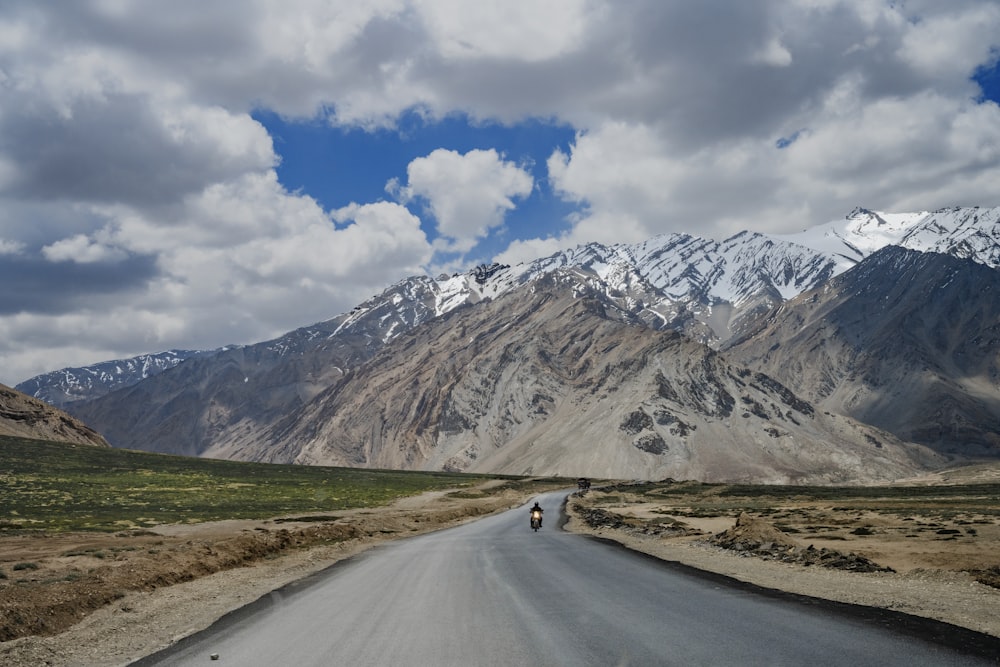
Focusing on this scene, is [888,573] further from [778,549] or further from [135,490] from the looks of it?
[135,490]

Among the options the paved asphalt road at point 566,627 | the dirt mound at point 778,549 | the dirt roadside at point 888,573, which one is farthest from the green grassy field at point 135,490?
the dirt mound at point 778,549

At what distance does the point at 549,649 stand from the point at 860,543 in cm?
3187

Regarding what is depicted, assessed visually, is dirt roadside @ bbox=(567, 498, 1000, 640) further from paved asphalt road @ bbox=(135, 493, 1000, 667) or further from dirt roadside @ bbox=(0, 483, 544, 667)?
dirt roadside @ bbox=(0, 483, 544, 667)

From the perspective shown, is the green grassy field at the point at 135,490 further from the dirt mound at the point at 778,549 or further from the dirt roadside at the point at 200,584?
the dirt mound at the point at 778,549

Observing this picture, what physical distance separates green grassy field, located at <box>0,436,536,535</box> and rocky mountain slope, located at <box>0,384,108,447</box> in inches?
996

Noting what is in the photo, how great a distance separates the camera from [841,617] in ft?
41.7

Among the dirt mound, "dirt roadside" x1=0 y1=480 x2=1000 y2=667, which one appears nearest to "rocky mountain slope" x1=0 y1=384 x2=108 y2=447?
"dirt roadside" x1=0 y1=480 x2=1000 y2=667

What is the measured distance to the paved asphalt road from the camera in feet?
33.8

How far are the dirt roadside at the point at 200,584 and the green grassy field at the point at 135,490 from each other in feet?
64.5

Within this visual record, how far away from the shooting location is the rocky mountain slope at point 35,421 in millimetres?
152125

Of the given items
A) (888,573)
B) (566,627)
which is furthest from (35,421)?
(566,627)

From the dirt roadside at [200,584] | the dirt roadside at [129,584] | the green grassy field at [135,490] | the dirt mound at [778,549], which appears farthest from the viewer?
the green grassy field at [135,490]

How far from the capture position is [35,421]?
522ft

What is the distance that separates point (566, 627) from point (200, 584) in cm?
1423
